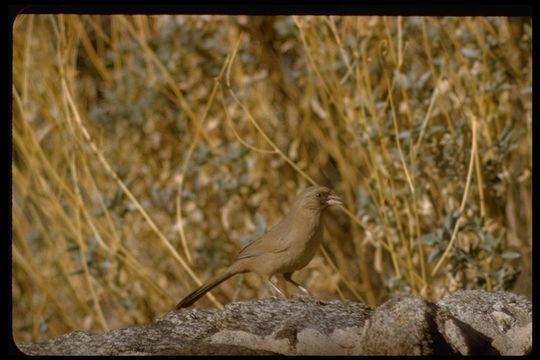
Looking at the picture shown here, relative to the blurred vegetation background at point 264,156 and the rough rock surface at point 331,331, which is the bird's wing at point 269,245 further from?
the blurred vegetation background at point 264,156

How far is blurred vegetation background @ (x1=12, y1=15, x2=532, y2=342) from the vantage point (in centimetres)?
476

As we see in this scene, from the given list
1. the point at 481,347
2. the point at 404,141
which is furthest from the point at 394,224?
the point at 481,347

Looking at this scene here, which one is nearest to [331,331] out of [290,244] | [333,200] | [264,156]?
[290,244]

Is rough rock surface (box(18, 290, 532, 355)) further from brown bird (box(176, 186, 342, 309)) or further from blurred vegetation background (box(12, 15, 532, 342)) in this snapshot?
blurred vegetation background (box(12, 15, 532, 342))

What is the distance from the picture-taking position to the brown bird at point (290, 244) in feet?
13.3

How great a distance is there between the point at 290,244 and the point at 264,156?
60.6 inches

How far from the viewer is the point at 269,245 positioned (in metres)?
4.09

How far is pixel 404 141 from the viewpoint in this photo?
493 cm

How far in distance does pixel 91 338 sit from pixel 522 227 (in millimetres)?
2840

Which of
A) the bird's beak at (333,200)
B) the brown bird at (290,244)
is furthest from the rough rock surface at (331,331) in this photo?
the bird's beak at (333,200)

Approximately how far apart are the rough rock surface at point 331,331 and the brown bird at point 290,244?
9.6 inches

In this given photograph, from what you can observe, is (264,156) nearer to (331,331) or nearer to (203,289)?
(203,289)

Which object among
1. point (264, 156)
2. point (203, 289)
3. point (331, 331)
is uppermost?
point (264, 156)

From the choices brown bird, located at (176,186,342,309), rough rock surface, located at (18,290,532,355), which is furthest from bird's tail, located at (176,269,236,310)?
rough rock surface, located at (18,290,532,355)
